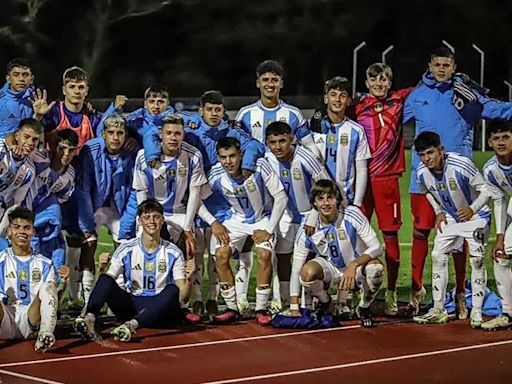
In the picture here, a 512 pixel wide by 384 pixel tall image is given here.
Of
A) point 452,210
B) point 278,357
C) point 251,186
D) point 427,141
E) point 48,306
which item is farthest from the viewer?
point 251,186

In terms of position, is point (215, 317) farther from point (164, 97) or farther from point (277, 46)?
point (277, 46)

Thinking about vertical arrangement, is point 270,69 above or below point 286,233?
above

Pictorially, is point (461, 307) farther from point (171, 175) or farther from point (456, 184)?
point (171, 175)

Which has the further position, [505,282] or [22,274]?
[505,282]

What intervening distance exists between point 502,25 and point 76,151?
29877mm

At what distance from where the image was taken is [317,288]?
30.2ft

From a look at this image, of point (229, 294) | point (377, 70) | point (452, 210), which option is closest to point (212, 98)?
point (377, 70)

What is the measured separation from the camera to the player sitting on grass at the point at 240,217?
368 inches

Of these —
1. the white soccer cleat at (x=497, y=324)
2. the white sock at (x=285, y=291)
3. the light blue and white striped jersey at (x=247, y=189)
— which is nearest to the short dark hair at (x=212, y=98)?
the light blue and white striped jersey at (x=247, y=189)

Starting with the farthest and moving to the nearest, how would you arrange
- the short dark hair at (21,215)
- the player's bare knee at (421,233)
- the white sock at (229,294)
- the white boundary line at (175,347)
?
the player's bare knee at (421,233) → the white sock at (229,294) → the short dark hair at (21,215) → the white boundary line at (175,347)

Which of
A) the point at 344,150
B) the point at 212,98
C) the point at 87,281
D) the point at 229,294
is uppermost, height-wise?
the point at 212,98

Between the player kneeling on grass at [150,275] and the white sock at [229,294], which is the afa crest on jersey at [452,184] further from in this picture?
the player kneeling on grass at [150,275]

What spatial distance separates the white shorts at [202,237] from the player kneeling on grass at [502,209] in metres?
2.23

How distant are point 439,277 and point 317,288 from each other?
940 millimetres
